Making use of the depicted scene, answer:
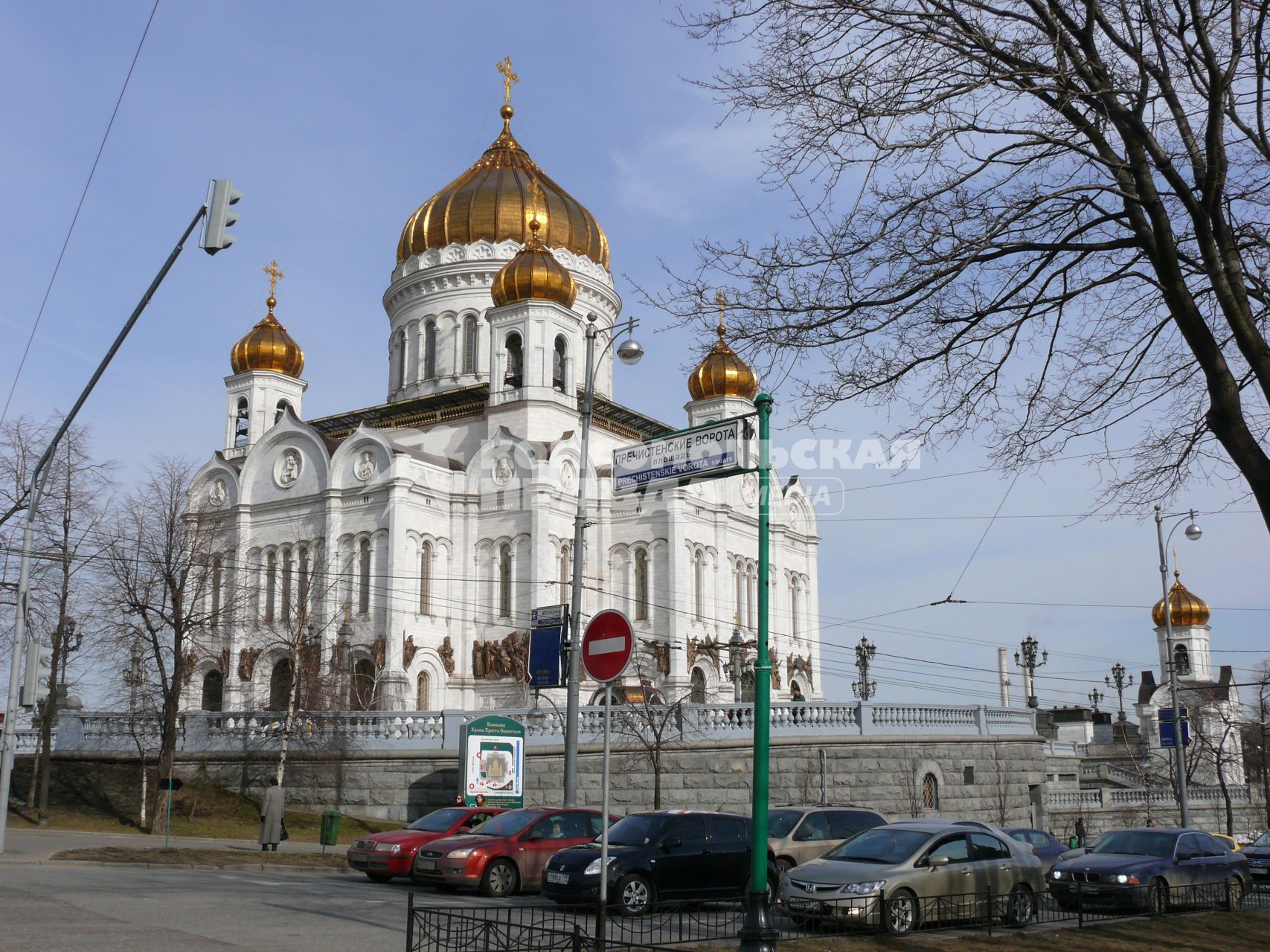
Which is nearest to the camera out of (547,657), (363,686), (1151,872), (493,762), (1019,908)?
(1019,908)

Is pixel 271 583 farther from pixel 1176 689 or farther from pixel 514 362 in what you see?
pixel 1176 689

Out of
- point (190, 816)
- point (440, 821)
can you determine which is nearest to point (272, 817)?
point (440, 821)

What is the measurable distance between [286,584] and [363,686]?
6.49m

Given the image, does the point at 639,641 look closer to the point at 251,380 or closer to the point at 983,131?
the point at 251,380

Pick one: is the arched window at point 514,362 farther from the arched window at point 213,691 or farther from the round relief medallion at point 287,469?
the arched window at point 213,691

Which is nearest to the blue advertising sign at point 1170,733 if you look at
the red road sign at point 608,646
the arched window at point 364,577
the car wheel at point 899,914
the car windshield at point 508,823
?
the car windshield at point 508,823

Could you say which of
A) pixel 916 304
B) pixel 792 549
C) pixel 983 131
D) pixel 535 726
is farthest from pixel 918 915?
pixel 792 549

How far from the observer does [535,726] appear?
A: 30172mm

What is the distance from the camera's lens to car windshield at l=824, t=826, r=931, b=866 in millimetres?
15336

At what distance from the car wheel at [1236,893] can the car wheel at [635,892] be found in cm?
745

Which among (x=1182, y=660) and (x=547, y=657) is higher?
(x=1182, y=660)

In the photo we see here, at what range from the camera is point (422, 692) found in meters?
47.1

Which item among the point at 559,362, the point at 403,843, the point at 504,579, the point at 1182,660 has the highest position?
the point at 559,362

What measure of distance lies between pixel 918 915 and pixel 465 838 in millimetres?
6786
